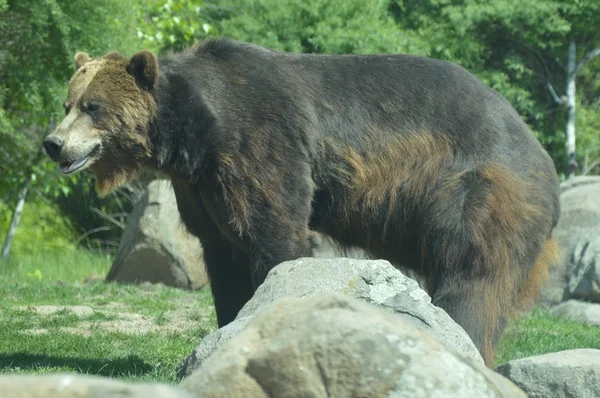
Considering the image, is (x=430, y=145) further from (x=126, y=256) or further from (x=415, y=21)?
(x=415, y=21)

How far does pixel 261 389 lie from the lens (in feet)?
11.1

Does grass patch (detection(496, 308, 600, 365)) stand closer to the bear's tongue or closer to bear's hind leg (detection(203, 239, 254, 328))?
bear's hind leg (detection(203, 239, 254, 328))

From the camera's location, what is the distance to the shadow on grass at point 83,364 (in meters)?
6.58

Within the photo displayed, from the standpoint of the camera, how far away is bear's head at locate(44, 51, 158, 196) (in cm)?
705

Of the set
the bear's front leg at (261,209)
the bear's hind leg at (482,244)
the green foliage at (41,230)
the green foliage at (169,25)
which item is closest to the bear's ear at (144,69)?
the bear's front leg at (261,209)

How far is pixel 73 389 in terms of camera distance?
8.93 ft

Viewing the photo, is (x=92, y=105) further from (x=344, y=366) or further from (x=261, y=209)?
(x=344, y=366)

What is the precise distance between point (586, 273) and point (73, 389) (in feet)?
32.0

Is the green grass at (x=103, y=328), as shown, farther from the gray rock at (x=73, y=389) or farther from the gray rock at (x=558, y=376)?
the gray rock at (x=73, y=389)

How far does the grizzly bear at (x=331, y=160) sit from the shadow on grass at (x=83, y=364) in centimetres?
87

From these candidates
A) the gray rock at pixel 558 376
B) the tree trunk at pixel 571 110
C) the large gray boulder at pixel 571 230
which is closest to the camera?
the gray rock at pixel 558 376

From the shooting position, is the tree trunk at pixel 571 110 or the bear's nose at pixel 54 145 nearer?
the bear's nose at pixel 54 145

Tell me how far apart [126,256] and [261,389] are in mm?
9716

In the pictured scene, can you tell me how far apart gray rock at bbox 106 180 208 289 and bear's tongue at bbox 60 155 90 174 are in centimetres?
533
